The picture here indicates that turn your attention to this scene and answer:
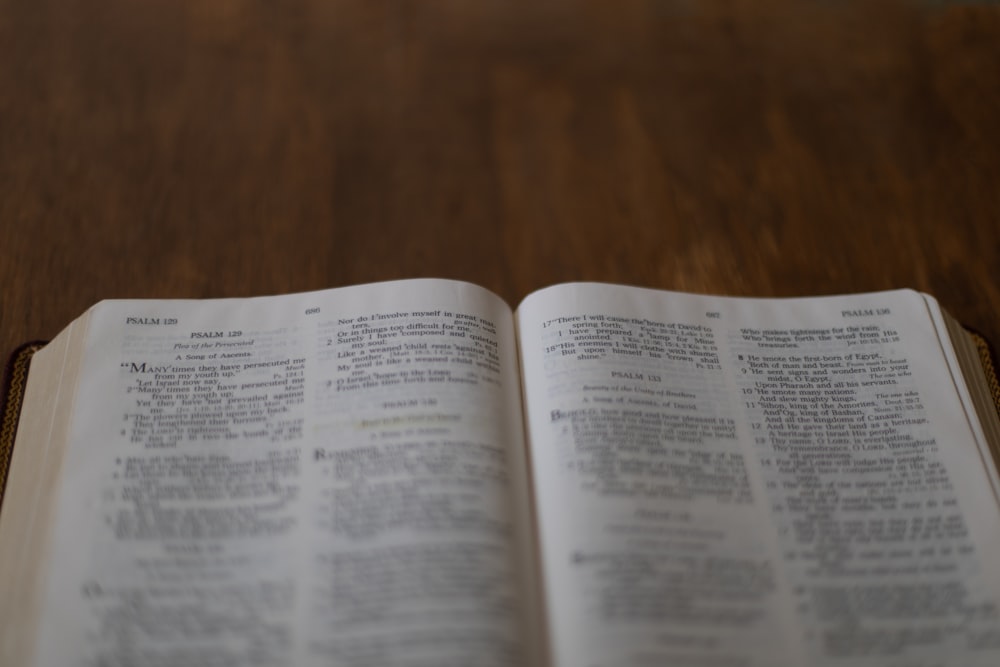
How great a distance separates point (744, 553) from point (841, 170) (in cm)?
42

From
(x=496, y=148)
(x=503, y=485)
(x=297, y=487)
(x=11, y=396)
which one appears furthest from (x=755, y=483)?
(x=11, y=396)

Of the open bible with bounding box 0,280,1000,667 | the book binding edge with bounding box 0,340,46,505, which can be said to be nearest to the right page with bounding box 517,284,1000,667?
the open bible with bounding box 0,280,1000,667

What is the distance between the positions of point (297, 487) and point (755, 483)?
289 millimetres

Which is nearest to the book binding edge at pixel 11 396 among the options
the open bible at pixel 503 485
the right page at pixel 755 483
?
the open bible at pixel 503 485

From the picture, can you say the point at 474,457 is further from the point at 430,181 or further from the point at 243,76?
the point at 243,76

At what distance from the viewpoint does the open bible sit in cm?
48

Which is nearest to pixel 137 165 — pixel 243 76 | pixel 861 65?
pixel 243 76

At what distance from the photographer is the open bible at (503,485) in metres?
0.48

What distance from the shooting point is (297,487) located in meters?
0.53

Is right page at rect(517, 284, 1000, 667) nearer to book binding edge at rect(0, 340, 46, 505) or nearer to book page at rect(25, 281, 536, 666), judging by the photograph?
book page at rect(25, 281, 536, 666)

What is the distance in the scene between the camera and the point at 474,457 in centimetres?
53

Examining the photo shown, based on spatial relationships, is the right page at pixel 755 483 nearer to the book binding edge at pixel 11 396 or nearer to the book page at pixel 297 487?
the book page at pixel 297 487

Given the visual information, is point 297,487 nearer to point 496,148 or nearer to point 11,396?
point 11,396

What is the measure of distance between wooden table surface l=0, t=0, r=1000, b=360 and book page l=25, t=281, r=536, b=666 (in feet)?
0.32
